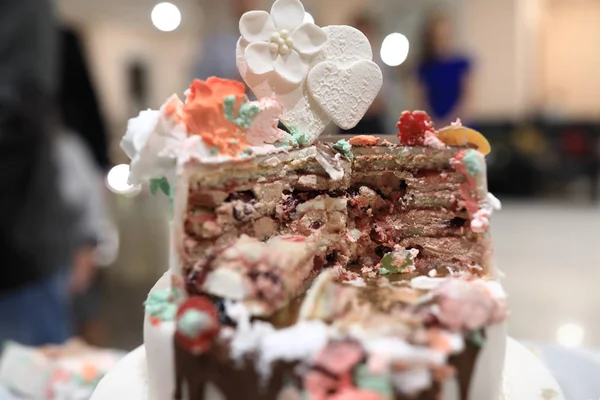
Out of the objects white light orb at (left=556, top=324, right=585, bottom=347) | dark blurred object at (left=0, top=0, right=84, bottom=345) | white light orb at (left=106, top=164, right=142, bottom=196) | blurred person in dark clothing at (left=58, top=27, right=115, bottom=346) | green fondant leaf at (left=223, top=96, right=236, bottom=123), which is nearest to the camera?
green fondant leaf at (left=223, top=96, right=236, bottom=123)

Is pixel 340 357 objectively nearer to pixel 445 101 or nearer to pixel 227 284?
pixel 227 284

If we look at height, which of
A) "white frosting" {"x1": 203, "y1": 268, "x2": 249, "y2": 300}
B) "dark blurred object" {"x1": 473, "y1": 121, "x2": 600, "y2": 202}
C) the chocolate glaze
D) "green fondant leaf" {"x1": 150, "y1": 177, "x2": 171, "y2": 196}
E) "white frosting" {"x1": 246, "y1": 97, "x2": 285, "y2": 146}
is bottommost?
"dark blurred object" {"x1": 473, "y1": 121, "x2": 600, "y2": 202}

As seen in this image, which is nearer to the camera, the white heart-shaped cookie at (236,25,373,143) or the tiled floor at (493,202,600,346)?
the white heart-shaped cookie at (236,25,373,143)

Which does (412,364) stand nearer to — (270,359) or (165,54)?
(270,359)

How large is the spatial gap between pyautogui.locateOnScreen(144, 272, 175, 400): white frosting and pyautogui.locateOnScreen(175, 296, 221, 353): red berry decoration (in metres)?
0.07

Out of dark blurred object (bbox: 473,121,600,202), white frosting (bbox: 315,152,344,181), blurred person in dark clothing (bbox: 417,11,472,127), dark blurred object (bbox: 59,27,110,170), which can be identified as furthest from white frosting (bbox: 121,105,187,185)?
dark blurred object (bbox: 473,121,600,202)

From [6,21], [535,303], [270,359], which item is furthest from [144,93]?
[270,359]

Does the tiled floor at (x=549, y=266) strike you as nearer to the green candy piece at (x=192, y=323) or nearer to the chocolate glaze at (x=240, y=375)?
the chocolate glaze at (x=240, y=375)

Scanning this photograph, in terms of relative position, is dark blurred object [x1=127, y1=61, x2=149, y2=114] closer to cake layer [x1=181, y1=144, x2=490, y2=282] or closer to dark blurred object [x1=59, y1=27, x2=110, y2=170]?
dark blurred object [x1=59, y1=27, x2=110, y2=170]

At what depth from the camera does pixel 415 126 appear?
7.82ft

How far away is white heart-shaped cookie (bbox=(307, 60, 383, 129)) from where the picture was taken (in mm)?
→ 2475

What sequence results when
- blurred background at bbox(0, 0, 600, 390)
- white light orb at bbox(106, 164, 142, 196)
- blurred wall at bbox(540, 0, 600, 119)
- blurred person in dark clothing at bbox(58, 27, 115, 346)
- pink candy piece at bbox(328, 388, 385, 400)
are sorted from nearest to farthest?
pink candy piece at bbox(328, 388, 385, 400), white light orb at bbox(106, 164, 142, 196), blurred person in dark clothing at bbox(58, 27, 115, 346), blurred background at bbox(0, 0, 600, 390), blurred wall at bbox(540, 0, 600, 119)

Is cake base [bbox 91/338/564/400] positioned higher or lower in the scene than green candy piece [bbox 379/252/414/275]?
lower

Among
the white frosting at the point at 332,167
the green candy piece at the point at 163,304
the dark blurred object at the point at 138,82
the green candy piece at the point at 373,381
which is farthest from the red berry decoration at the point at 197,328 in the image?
the dark blurred object at the point at 138,82
